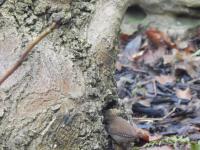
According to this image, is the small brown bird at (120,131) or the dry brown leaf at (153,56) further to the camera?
the dry brown leaf at (153,56)

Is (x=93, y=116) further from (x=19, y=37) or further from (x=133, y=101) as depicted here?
(x=133, y=101)

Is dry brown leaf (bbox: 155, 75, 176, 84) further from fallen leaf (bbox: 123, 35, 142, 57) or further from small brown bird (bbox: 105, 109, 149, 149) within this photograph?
small brown bird (bbox: 105, 109, 149, 149)

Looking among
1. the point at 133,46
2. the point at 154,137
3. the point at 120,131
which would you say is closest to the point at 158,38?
the point at 133,46

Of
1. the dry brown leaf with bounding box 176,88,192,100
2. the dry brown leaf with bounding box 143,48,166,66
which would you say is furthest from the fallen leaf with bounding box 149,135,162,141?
the dry brown leaf with bounding box 143,48,166,66

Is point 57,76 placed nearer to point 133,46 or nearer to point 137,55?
point 137,55

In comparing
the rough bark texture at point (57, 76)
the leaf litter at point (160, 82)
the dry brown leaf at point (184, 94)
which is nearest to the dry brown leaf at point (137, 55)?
the leaf litter at point (160, 82)

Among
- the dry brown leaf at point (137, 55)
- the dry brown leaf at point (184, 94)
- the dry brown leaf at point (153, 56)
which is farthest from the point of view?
the dry brown leaf at point (137, 55)

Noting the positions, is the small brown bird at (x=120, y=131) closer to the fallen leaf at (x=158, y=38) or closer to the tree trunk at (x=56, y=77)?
the tree trunk at (x=56, y=77)


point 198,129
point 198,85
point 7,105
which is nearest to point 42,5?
point 7,105
